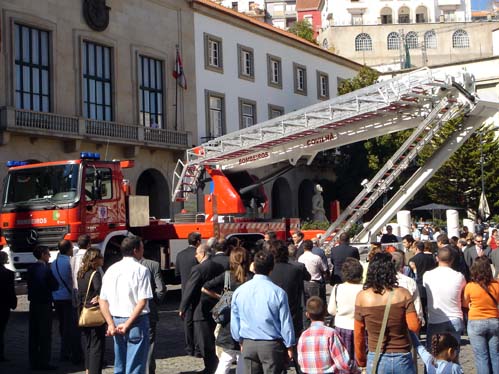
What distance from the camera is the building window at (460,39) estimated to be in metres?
85.8

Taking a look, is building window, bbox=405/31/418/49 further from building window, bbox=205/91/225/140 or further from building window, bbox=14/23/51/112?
building window, bbox=14/23/51/112

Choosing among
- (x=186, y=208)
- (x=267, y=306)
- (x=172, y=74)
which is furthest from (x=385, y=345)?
(x=172, y=74)

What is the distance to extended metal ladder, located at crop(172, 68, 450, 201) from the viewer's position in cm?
2017

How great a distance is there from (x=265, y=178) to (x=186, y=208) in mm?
2688

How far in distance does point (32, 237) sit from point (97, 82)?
1595cm

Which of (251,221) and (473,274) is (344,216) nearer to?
(251,221)

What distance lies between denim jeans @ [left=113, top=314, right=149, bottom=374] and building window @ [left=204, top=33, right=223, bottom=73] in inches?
1231

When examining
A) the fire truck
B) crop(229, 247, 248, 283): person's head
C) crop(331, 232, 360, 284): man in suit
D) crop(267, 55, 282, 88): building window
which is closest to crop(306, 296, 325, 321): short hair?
crop(229, 247, 248, 283): person's head

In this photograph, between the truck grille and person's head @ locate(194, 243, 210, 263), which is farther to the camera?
the truck grille

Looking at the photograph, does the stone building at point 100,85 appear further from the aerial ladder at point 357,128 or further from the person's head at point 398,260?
the person's head at point 398,260

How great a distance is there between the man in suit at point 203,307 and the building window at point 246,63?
32137 mm

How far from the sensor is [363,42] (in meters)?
87.0

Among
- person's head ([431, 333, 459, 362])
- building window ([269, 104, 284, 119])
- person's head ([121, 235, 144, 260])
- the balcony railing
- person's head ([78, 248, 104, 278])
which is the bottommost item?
person's head ([431, 333, 459, 362])

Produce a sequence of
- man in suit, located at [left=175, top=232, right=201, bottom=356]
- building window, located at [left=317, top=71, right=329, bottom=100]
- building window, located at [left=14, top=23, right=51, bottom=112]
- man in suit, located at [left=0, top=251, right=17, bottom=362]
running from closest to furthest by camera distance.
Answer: man in suit, located at [left=175, top=232, right=201, bottom=356] → man in suit, located at [left=0, top=251, right=17, bottom=362] → building window, located at [left=14, top=23, right=51, bottom=112] → building window, located at [left=317, top=71, right=329, bottom=100]
